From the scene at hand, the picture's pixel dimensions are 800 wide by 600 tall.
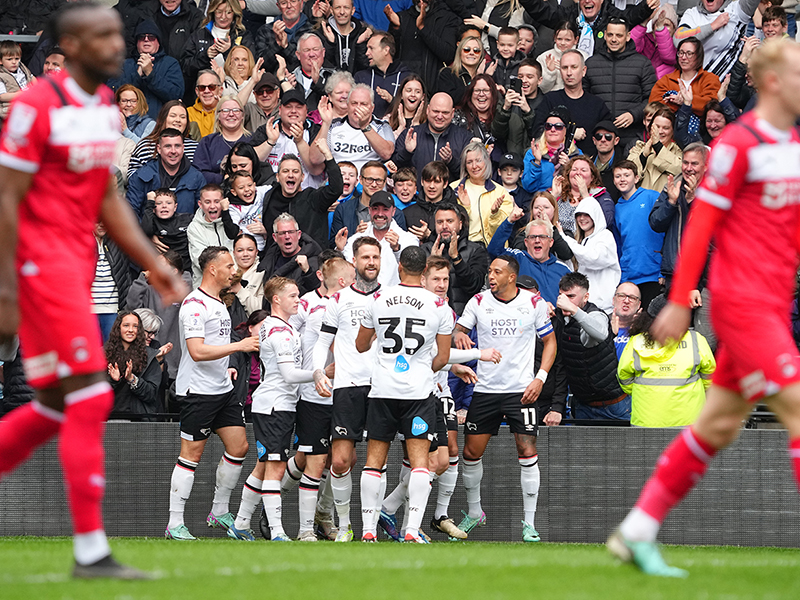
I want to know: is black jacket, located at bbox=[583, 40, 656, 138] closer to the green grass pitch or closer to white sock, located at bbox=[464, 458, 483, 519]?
white sock, located at bbox=[464, 458, 483, 519]

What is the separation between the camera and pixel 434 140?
14.7 metres

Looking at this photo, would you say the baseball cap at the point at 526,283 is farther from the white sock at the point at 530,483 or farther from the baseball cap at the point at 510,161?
the baseball cap at the point at 510,161

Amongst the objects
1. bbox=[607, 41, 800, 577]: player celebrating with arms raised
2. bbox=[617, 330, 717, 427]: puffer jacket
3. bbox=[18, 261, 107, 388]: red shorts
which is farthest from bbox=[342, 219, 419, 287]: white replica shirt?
bbox=[18, 261, 107, 388]: red shorts

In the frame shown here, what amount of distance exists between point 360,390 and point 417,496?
3.95ft

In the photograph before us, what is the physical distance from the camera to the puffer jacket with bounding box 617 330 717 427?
1138cm

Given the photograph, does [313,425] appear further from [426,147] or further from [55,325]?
[55,325]

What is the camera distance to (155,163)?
14.3 metres

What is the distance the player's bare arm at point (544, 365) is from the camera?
37.4ft

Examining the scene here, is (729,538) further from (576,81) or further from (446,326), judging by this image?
(576,81)

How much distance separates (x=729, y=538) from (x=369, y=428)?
12.9ft

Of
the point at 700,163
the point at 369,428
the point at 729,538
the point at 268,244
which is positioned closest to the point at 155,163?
the point at 268,244

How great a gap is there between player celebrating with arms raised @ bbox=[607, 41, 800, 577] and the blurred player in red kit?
2.62 meters

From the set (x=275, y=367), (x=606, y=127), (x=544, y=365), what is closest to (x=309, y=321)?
(x=275, y=367)

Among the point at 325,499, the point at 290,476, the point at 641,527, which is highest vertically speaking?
the point at 641,527
